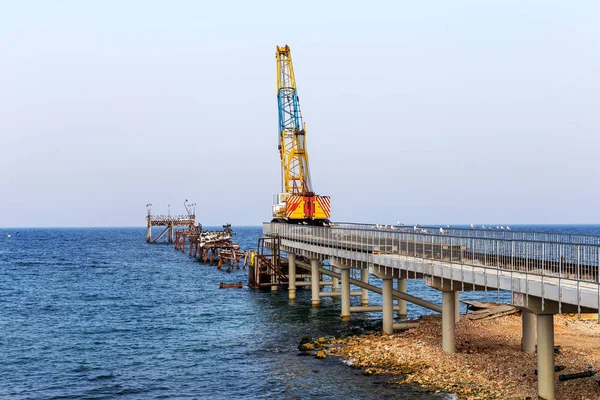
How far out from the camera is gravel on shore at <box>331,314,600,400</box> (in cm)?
2180

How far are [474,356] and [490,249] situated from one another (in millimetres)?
4969

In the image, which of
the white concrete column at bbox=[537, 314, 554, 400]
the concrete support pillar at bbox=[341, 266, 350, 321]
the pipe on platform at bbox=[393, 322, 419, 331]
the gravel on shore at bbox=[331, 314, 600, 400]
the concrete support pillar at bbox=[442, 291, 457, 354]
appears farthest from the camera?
the concrete support pillar at bbox=[341, 266, 350, 321]

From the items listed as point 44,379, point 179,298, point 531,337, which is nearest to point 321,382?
point 531,337

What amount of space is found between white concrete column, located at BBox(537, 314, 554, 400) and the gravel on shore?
62 centimetres

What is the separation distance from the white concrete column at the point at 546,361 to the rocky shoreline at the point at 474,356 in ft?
1.73

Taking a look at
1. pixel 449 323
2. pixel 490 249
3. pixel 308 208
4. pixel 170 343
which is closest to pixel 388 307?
pixel 449 323

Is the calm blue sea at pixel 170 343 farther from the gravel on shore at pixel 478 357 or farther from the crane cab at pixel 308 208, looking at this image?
the crane cab at pixel 308 208

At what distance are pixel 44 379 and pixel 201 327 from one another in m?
13.8

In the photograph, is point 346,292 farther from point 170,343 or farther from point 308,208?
point 308,208

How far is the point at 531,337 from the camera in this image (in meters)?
27.0

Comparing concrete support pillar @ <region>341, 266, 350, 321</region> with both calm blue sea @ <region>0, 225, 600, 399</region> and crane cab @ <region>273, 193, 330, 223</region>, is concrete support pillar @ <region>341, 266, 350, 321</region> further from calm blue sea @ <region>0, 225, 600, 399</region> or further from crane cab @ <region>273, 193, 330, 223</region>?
crane cab @ <region>273, 193, 330, 223</region>

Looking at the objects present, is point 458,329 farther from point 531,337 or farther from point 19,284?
point 19,284

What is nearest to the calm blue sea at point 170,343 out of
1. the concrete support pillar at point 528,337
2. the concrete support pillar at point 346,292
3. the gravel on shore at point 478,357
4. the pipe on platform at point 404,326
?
the concrete support pillar at point 346,292

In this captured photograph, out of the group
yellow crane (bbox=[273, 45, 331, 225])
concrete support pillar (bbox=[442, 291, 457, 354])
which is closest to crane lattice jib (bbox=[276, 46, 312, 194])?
yellow crane (bbox=[273, 45, 331, 225])
